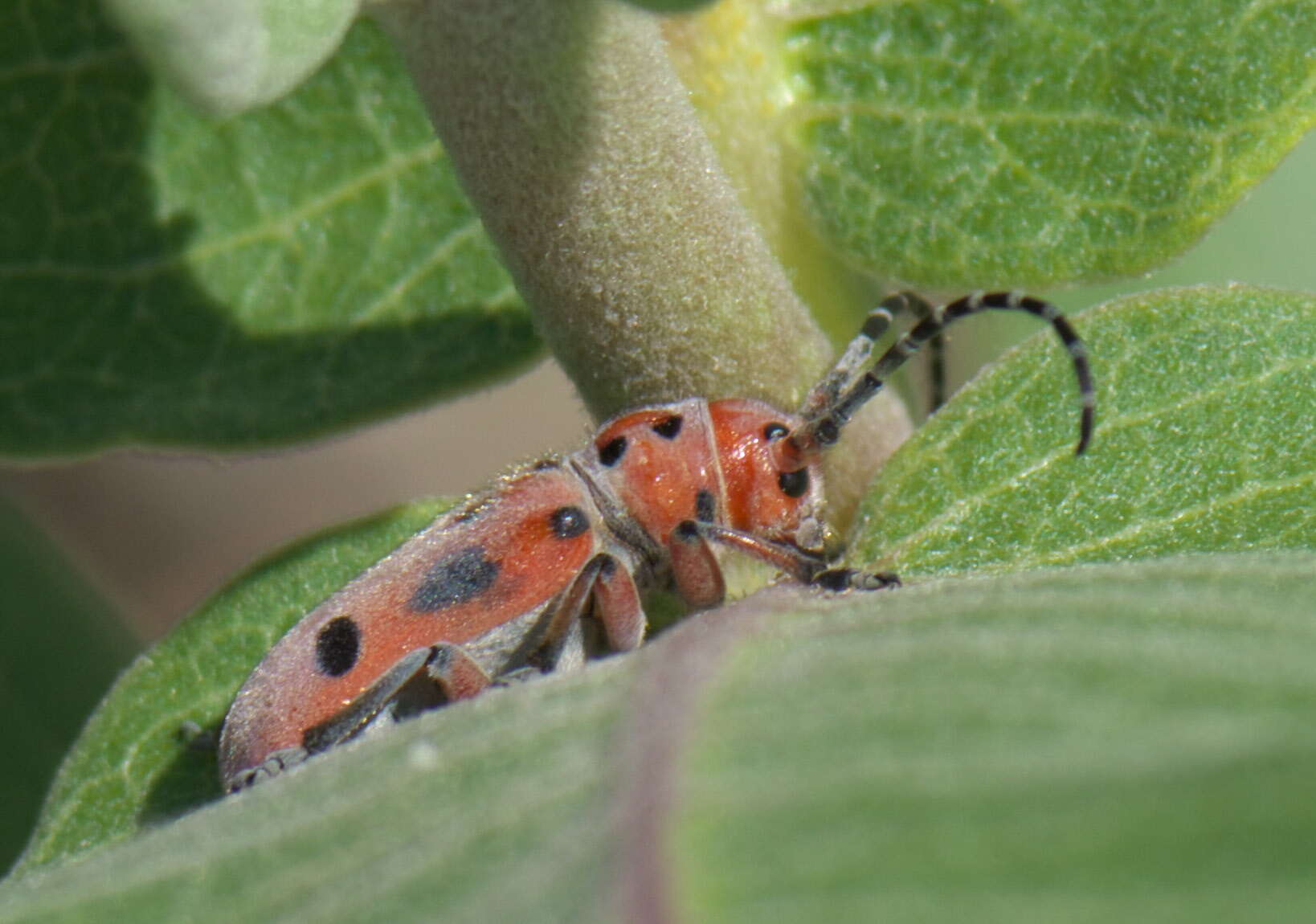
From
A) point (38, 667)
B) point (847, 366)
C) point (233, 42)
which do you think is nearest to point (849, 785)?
point (233, 42)

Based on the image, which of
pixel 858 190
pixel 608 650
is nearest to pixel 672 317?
pixel 858 190

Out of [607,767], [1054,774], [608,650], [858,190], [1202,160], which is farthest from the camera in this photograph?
[608,650]

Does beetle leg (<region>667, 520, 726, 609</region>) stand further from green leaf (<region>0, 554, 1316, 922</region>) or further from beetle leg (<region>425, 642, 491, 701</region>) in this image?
green leaf (<region>0, 554, 1316, 922</region>)

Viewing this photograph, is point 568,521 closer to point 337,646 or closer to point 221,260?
point 337,646

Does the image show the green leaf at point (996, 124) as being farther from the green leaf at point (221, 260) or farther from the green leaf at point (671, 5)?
the green leaf at point (671, 5)

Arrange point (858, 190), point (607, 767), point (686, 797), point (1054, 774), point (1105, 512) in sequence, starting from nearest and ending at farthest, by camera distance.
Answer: point (1054, 774), point (686, 797), point (607, 767), point (1105, 512), point (858, 190)

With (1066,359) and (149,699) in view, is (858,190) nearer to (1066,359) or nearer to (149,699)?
(1066,359)
